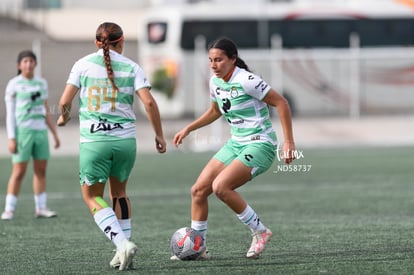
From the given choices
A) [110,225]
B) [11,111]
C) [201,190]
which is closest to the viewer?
[110,225]

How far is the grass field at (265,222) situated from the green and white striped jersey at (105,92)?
3.67ft

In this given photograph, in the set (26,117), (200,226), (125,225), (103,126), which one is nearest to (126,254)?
(125,225)

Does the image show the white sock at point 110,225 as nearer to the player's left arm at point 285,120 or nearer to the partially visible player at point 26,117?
the player's left arm at point 285,120

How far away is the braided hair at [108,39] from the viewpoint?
28.7 feet

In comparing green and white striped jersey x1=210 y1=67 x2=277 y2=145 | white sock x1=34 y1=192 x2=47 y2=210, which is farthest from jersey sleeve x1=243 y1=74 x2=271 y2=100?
white sock x1=34 y1=192 x2=47 y2=210

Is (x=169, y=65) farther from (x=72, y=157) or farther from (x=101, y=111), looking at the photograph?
(x=101, y=111)

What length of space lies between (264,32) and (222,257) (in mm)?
27715

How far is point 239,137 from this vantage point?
9.40m

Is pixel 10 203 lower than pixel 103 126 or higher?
lower

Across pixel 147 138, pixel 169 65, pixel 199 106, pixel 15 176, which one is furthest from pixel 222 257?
pixel 169 65

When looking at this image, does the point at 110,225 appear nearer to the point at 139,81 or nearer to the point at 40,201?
the point at 139,81

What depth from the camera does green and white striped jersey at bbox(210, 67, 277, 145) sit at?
30.1 feet

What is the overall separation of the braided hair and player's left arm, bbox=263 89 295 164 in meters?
1.33

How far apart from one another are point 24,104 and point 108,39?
15.8 ft
